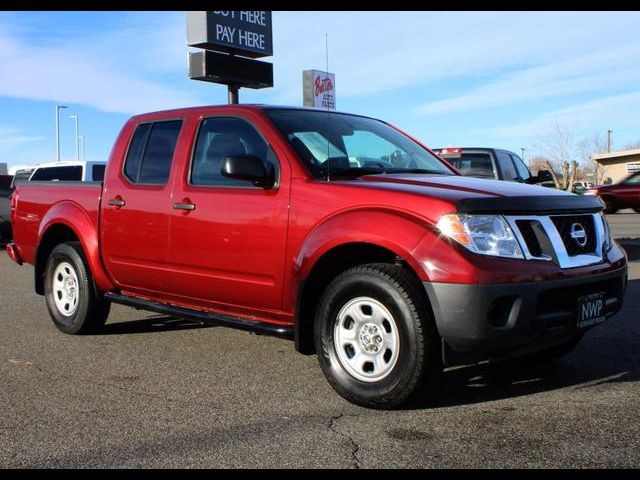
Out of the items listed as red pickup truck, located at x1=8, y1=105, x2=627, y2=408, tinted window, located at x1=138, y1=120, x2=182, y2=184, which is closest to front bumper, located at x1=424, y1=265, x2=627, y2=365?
red pickup truck, located at x1=8, y1=105, x2=627, y2=408

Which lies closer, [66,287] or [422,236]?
[422,236]

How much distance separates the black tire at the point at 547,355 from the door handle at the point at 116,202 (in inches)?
131

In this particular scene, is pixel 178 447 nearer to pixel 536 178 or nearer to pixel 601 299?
pixel 601 299

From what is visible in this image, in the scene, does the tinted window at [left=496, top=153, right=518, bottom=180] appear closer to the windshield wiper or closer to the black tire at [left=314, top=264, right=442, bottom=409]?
the windshield wiper

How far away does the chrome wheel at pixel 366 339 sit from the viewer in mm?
4066

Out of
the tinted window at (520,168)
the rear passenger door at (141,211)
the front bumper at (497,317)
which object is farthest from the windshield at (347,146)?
the tinted window at (520,168)

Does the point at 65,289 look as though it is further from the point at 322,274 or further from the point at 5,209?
the point at 5,209

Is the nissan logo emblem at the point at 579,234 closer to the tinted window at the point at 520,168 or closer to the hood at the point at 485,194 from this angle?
the hood at the point at 485,194

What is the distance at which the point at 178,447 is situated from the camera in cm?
354

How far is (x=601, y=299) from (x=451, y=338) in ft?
3.54

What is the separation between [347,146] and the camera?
5.09 meters
